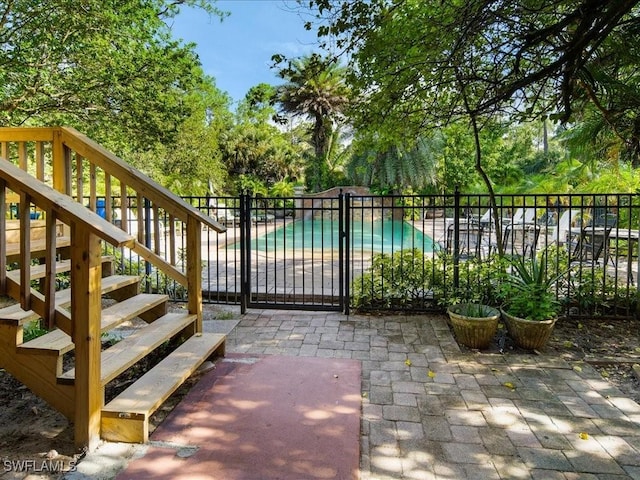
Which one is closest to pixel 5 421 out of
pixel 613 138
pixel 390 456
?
pixel 390 456

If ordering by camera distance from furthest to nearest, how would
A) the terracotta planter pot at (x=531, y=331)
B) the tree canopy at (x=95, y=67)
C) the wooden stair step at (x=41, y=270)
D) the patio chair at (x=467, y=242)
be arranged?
the patio chair at (x=467, y=242) → the tree canopy at (x=95, y=67) → the terracotta planter pot at (x=531, y=331) → the wooden stair step at (x=41, y=270)

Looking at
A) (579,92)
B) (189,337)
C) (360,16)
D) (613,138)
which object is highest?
(360,16)

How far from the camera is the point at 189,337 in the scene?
3283 millimetres

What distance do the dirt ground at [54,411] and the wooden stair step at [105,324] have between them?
47 cm

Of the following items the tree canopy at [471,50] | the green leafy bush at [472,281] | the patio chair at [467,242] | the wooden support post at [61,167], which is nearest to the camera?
the tree canopy at [471,50]

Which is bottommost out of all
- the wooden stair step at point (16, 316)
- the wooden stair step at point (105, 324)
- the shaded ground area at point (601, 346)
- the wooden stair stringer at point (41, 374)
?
the shaded ground area at point (601, 346)

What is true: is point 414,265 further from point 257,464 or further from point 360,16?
point 257,464

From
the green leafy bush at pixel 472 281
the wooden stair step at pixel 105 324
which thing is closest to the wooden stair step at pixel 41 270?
the wooden stair step at pixel 105 324

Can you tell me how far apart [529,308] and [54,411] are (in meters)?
3.59

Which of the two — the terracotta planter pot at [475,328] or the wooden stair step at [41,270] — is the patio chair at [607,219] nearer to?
the terracotta planter pot at [475,328]

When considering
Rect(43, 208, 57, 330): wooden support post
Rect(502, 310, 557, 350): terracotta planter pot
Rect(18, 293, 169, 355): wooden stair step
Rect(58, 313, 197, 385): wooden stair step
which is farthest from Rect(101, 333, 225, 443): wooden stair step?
Rect(502, 310, 557, 350): terracotta planter pot

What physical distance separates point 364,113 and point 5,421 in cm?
408

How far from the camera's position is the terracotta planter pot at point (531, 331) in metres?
3.44

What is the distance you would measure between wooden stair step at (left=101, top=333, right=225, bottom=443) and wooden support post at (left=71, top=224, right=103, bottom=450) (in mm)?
83
